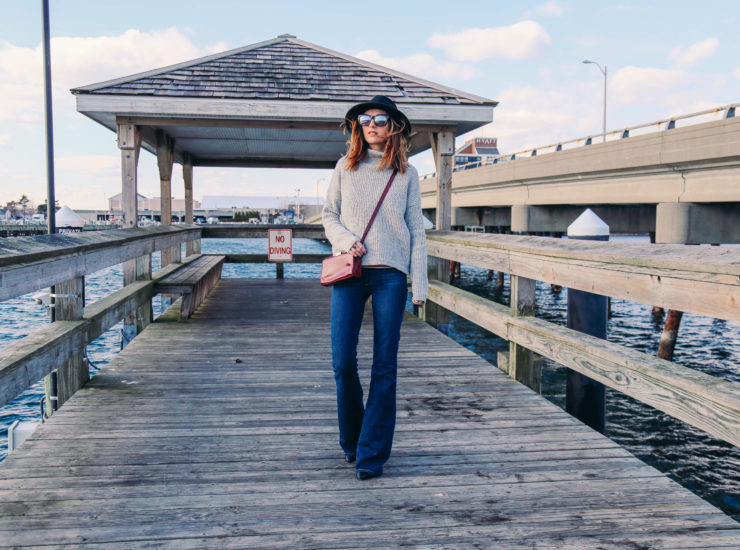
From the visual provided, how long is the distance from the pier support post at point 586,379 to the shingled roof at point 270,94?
3976 millimetres

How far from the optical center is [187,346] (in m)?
6.36

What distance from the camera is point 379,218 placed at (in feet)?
10.8

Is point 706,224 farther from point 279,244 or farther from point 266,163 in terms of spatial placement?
point 266,163

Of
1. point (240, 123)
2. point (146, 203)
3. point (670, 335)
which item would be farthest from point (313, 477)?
point (146, 203)

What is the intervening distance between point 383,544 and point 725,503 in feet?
18.5

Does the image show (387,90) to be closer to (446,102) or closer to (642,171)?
(446,102)

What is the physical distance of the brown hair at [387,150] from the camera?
10.8ft

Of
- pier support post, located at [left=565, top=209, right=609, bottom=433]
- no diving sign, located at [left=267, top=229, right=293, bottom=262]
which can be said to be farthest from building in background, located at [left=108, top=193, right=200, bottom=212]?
pier support post, located at [left=565, top=209, right=609, bottom=433]

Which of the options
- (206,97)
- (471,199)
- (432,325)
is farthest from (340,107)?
(471,199)

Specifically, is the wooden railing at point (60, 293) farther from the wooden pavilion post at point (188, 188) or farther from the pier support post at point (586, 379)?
the wooden pavilion post at point (188, 188)

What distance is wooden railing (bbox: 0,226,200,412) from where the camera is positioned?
134 inches

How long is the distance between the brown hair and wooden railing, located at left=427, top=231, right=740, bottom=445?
1286 mm

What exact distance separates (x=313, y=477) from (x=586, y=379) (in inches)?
142

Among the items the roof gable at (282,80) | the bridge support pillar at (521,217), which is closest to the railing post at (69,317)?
the roof gable at (282,80)
